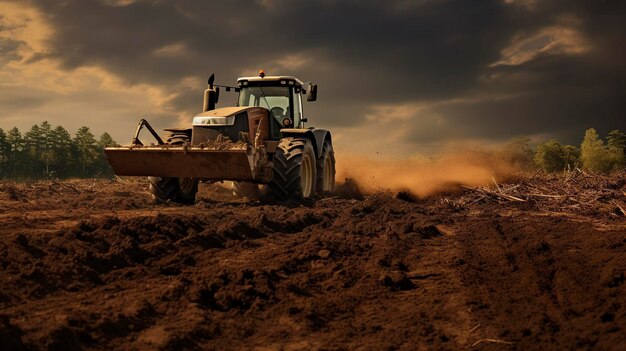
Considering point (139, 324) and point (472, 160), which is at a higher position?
point (472, 160)

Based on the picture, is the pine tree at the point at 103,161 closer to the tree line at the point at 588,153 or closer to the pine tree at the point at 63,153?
the pine tree at the point at 63,153

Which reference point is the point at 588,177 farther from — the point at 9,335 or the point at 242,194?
the point at 9,335

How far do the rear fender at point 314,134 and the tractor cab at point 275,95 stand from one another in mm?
480

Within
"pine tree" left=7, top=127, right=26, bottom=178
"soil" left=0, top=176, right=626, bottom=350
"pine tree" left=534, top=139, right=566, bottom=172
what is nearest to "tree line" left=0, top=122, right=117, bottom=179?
"pine tree" left=7, top=127, right=26, bottom=178

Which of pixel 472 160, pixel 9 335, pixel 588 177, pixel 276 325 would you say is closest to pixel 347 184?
pixel 472 160

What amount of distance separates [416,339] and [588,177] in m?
13.5

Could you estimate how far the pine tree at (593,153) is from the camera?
104 feet

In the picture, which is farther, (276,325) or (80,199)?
(80,199)

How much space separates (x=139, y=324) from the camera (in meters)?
5.01

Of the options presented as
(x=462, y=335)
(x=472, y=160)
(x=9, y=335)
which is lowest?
(x=462, y=335)

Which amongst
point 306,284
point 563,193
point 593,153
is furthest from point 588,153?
point 306,284

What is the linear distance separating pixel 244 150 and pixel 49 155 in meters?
42.3

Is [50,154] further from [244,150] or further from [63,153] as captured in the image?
[244,150]

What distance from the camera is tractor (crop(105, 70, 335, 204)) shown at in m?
12.0
